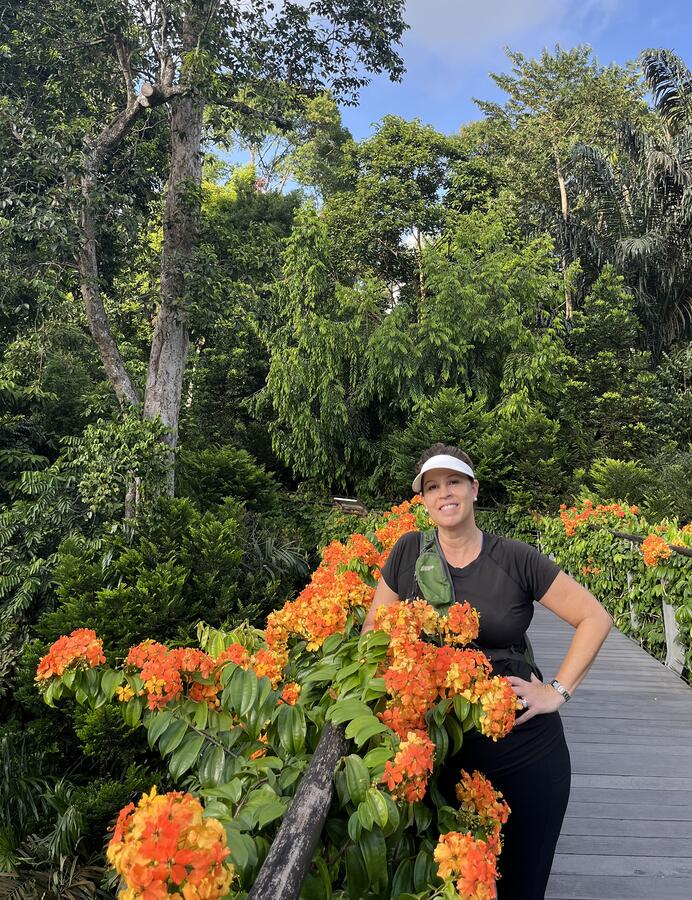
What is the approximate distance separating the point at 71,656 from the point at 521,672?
108 centimetres

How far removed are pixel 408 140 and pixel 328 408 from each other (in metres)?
8.44

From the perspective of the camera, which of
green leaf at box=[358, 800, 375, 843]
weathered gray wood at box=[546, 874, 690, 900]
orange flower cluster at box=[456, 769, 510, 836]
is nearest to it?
green leaf at box=[358, 800, 375, 843]

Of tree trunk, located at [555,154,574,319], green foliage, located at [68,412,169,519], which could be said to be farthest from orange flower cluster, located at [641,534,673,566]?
tree trunk, located at [555,154,574,319]

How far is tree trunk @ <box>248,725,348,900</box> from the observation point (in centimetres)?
82

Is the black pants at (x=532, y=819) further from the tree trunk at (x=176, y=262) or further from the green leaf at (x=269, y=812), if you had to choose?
the tree trunk at (x=176, y=262)

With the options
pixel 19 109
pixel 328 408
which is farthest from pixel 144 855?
pixel 328 408

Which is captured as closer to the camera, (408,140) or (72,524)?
(72,524)

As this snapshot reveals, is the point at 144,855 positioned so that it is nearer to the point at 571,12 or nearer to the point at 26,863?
the point at 26,863

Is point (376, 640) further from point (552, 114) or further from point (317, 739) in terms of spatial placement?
point (552, 114)

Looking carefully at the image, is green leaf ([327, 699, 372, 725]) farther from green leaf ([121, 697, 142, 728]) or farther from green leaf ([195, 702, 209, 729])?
green leaf ([121, 697, 142, 728])

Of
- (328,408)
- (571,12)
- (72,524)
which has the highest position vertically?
(571,12)

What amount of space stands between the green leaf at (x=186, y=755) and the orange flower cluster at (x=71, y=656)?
0.30 metres

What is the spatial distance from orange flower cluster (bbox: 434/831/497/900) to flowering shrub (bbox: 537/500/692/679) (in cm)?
416

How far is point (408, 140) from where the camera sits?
52.0ft
